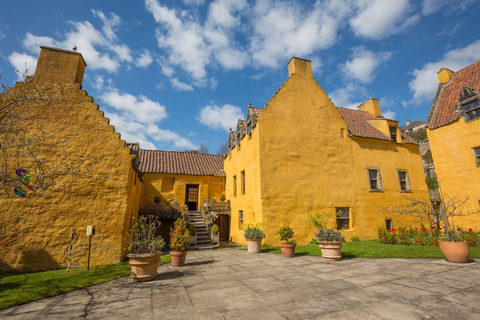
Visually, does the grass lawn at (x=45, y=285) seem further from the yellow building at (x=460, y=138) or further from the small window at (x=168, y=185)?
the yellow building at (x=460, y=138)

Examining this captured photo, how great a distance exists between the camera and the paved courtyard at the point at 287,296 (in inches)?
151

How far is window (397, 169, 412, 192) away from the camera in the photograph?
1611 cm

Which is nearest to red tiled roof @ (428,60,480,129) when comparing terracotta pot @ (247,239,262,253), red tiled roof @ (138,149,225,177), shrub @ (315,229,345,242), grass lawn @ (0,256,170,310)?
shrub @ (315,229,345,242)

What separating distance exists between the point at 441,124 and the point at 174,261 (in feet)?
62.4

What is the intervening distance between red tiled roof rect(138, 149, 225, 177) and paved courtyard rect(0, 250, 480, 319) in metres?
14.0

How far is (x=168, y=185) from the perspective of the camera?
20047mm

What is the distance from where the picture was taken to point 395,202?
609 inches

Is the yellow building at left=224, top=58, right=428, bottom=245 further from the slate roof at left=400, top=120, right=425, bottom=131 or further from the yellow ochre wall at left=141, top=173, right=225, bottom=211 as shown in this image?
the slate roof at left=400, top=120, right=425, bottom=131

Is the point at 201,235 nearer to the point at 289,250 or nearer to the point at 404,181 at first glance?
the point at 289,250

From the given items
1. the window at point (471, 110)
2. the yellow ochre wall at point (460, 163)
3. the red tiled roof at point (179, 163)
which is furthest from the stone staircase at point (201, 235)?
the window at point (471, 110)

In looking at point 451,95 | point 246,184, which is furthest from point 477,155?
point 246,184

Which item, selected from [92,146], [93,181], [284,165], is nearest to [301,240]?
[284,165]

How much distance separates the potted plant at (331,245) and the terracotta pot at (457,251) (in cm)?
319

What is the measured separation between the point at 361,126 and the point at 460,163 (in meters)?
6.28
